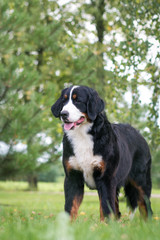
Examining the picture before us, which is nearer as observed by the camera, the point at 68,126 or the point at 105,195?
the point at 105,195

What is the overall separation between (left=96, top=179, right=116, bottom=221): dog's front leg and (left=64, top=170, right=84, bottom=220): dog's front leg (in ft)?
0.81

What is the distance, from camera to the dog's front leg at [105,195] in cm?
391

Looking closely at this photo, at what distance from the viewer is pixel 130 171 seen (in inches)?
Answer: 200

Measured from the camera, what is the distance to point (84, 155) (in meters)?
4.05

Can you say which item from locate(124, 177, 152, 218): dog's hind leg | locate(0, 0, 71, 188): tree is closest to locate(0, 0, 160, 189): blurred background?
locate(0, 0, 71, 188): tree

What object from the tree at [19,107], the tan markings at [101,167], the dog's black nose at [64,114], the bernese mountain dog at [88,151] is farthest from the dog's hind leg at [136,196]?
the tree at [19,107]

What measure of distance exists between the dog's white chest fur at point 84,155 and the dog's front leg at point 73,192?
0.09m

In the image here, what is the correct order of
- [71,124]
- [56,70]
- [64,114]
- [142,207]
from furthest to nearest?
[56,70] → [142,207] → [71,124] → [64,114]

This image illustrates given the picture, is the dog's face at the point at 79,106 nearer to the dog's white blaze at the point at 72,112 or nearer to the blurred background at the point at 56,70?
the dog's white blaze at the point at 72,112

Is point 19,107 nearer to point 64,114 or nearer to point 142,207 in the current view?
point 142,207

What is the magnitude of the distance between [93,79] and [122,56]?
19.8ft

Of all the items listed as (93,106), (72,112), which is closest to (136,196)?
(93,106)

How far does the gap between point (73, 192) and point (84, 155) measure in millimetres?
474

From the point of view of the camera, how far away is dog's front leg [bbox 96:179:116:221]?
12.8 ft
